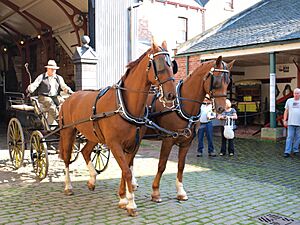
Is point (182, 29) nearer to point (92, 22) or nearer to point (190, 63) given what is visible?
point (190, 63)

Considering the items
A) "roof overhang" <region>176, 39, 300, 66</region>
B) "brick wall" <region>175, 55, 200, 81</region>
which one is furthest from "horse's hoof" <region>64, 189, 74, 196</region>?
"brick wall" <region>175, 55, 200, 81</region>

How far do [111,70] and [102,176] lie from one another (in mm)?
4260

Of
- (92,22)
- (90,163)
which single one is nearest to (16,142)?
(90,163)

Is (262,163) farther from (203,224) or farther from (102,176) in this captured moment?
(203,224)

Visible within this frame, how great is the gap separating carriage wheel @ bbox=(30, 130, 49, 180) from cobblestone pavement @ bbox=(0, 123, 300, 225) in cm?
19

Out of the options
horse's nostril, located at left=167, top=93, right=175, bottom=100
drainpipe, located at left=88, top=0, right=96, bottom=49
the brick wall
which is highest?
drainpipe, located at left=88, top=0, right=96, bottom=49

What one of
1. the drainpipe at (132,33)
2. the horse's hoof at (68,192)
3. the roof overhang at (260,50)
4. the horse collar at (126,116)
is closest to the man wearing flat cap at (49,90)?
the horse's hoof at (68,192)

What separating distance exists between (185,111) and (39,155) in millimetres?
2908

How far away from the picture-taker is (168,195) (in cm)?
549

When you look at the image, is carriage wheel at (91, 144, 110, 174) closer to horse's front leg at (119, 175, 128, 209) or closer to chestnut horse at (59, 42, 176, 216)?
chestnut horse at (59, 42, 176, 216)

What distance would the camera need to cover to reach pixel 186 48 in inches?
609

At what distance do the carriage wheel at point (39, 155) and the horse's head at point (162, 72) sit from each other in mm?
2857

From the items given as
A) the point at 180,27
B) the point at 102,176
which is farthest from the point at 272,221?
the point at 180,27

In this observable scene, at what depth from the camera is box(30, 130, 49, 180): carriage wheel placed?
6312mm
